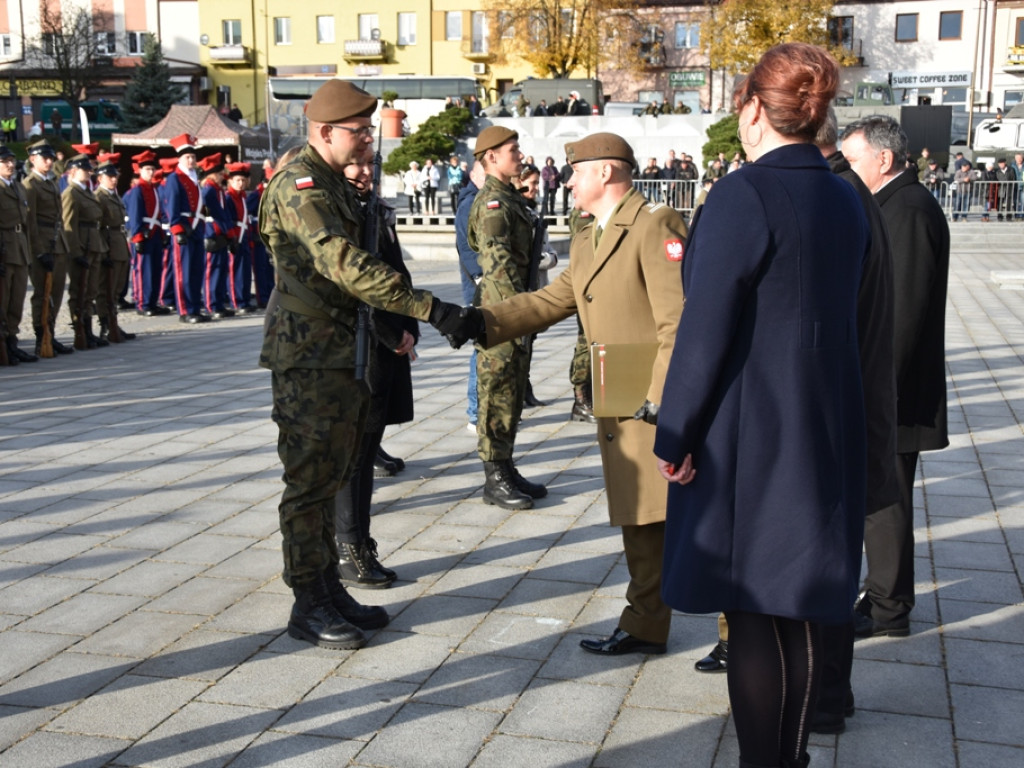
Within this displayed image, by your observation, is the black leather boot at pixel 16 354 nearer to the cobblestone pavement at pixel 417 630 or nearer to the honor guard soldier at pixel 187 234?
the honor guard soldier at pixel 187 234

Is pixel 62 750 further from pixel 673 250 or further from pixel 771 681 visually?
pixel 673 250

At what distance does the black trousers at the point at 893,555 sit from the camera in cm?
435

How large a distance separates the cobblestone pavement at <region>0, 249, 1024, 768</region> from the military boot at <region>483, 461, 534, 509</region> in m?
0.11

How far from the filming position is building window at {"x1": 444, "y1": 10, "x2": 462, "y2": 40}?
62.8 meters

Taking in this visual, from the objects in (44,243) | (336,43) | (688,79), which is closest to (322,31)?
(336,43)

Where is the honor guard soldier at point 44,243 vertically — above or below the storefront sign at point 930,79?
below

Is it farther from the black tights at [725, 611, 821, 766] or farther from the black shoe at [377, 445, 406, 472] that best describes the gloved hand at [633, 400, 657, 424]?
the black shoe at [377, 445, 406, 472]

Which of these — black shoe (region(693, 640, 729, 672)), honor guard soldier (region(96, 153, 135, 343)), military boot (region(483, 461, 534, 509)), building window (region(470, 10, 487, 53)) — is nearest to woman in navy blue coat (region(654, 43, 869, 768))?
black shoe (region(693, 640, 729, 672))

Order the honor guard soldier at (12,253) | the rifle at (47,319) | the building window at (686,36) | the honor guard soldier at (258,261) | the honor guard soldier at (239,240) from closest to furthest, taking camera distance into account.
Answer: the honor guard soldier at (12,253), the rifle at (47,319), the honor guard soldier at (239,240), the honor guard soldier at (258,261), the building window at (686,36)

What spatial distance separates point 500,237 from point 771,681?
3995 mm

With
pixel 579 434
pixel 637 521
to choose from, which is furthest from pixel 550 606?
pixel 579 434

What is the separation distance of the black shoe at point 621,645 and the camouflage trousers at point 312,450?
3.53ft

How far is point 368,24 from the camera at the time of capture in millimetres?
64000

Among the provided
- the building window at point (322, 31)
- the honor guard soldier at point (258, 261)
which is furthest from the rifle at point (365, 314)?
the building window at point (322, 31)
